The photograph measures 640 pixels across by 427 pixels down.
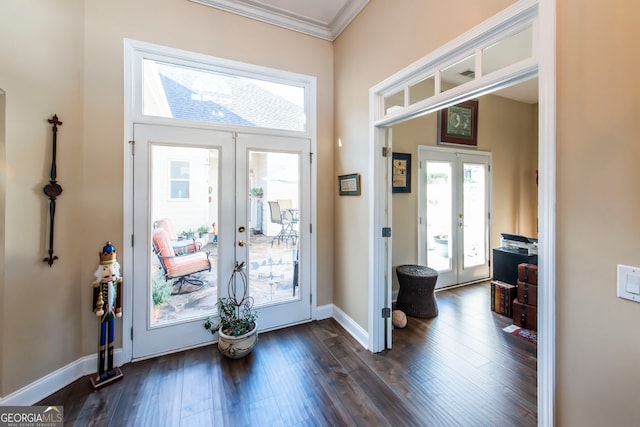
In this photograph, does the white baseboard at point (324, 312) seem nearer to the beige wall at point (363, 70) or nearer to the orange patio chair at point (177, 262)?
the beige wall at point (363, 70)

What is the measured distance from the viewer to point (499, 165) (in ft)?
14.7

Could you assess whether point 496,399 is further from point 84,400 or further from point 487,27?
point 84,400

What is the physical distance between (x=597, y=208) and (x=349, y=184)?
1.93m

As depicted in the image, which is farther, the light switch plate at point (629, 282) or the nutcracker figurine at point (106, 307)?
the nutcracker figurine at point (106, 307)

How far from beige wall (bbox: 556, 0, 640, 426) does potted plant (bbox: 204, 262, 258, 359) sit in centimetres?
216

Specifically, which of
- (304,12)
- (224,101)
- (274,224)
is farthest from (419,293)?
(304,12)

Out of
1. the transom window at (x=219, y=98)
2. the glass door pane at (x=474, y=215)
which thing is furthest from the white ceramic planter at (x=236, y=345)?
the glass door pane at (x=474, y=215)

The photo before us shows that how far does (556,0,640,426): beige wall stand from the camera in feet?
3.41

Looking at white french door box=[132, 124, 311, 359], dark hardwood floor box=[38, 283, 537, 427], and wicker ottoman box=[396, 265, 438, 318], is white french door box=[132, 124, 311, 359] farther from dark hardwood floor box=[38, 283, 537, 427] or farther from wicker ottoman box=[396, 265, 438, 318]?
wicker ottoman box=[396, 265, 438, 318]

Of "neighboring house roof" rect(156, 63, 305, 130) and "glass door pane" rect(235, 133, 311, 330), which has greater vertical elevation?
"neighboring house roof" rect(156, 63, 305, 130)

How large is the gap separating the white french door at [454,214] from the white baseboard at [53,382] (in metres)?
3.86

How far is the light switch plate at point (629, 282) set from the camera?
102cm

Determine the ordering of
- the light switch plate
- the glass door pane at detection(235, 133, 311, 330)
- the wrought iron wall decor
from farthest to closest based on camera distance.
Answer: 1. the glass door pane at detection(235, 133, 311, 330)
2. the wrought iron wall decor
3. the light switch plate

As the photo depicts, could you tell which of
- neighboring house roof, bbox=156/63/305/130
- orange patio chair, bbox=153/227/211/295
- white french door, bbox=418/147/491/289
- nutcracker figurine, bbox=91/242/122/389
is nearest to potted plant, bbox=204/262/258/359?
orange patio chair, bbox=153/227/211/295
